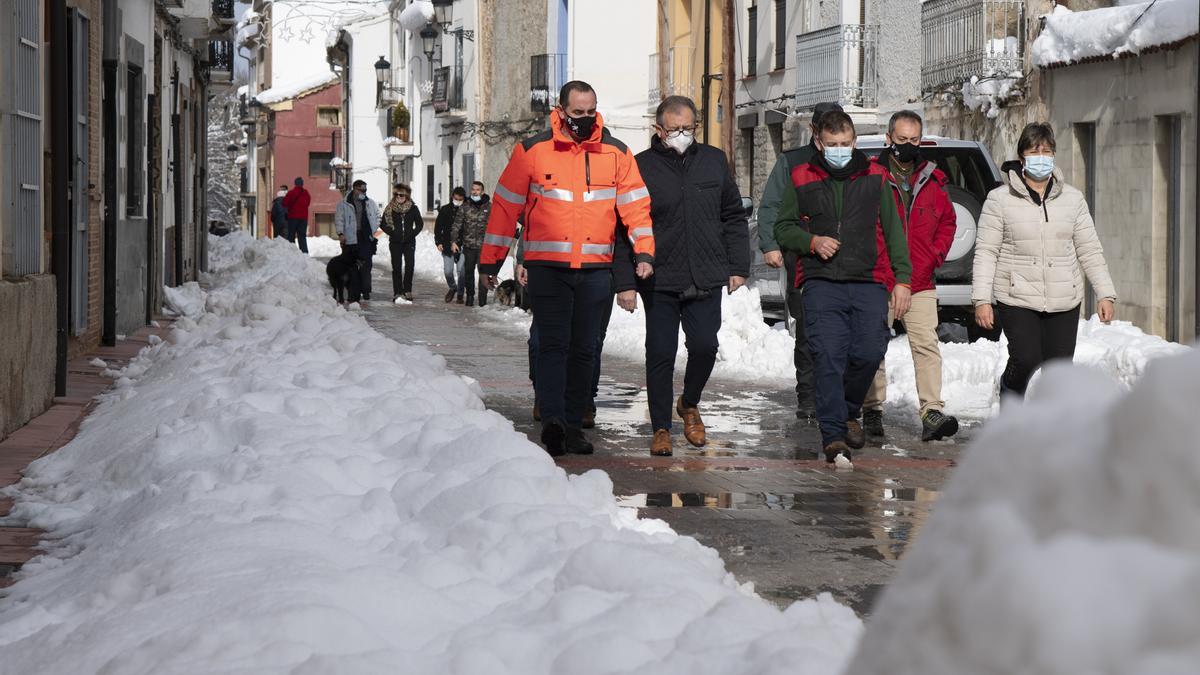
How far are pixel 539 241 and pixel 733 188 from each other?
116 cm

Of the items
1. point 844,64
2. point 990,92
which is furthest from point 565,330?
point 844,64

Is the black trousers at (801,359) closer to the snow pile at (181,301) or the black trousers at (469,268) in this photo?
the snow pile at (181,301)

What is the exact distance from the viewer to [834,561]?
6.43 metres

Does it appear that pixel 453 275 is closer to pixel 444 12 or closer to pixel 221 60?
pixel 221 60

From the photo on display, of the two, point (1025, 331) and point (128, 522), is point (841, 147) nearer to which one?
point (1025, 331)

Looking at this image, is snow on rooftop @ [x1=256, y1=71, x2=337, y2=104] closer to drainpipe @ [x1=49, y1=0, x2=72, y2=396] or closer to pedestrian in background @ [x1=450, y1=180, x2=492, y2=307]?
pedestrian in background @ [x1=450, y1=180, x2=492, y2=307]

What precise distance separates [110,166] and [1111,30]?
412 inches

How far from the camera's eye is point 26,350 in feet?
31.4

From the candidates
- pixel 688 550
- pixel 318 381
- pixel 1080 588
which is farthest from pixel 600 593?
pixel 318 381

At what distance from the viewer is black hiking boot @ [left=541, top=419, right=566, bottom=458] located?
9.26 m

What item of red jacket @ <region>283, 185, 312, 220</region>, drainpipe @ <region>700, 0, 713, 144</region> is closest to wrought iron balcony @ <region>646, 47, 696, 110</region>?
drainpipe @ <region>700, 0, 713, 144</region>

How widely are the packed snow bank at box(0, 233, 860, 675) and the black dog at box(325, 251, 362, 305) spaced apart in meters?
17.7

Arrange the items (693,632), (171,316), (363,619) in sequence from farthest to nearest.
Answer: (171,316) < (363,619) < (693,632)

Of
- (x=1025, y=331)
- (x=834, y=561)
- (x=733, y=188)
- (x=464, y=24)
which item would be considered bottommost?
(x=834, y=561)
